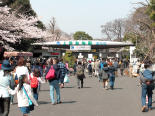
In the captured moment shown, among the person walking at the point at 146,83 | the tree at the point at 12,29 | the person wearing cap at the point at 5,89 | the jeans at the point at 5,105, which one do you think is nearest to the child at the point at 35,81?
the person walking at the point at 146,83

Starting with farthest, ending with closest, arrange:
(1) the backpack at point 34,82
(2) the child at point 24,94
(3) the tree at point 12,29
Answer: (3) the tree at point 12,29 → (1) the backpack at point 34,82 → (2) the child at point 24,94

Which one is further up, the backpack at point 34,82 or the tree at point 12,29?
the tree at point 12,29

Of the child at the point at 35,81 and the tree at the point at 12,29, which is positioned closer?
the child at the point at 35,81

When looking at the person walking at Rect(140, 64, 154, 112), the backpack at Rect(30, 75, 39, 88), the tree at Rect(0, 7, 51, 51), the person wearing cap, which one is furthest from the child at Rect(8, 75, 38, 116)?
the tree at Rect(0, 7, 51, 51)

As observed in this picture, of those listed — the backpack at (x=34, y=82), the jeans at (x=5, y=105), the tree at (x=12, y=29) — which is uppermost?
the tree at (x=12, y=29)

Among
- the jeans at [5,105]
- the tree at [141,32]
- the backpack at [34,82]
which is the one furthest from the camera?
the tree at [141,32]

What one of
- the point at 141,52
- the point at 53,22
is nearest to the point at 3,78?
the point at 141,52

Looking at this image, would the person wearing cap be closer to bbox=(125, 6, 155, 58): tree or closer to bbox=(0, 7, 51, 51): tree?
bbox=(0, 7, 51, 51): tree

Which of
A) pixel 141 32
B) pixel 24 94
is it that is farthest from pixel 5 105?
pixel 141 32

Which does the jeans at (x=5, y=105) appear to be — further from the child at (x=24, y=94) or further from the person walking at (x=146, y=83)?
the person walking at (x=146, y=83)

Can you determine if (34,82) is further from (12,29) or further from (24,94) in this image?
(12,29)

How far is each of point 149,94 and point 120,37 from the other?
9141cm

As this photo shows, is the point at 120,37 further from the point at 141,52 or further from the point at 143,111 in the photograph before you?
the point at 143,111

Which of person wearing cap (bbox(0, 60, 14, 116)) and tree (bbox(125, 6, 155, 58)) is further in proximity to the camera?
tree (bbox(125, 6, 155, 58))
